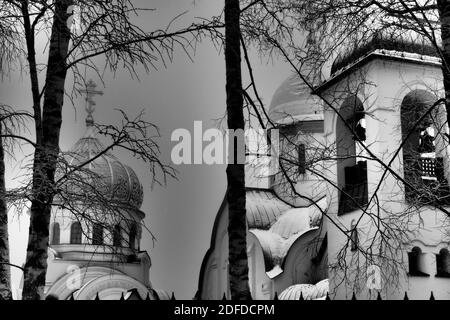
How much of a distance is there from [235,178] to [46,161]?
1830mm

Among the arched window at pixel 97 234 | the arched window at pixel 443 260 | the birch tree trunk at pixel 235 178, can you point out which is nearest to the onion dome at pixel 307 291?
the arched window at pixel 443 260

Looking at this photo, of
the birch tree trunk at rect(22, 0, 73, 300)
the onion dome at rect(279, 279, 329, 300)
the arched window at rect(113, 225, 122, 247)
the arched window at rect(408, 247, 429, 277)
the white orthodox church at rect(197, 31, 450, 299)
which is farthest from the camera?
the onion dome at rect(279, 279, 329, 300)

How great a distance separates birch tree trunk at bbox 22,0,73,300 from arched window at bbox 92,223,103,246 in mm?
357

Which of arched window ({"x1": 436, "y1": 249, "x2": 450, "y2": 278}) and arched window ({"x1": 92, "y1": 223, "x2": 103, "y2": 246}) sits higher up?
arched window ({"x1": 92, "y1": 223, "x2": 103, "y2": 246})

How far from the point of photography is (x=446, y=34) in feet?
21.5

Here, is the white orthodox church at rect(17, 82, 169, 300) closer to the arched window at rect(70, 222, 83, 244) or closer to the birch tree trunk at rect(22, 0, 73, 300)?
the arched window at rect(70, 222, 83, 244)

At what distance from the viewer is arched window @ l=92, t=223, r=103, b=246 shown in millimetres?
5878

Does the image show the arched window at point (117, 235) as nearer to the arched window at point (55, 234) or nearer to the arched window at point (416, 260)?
the arched window at point (416, 260)

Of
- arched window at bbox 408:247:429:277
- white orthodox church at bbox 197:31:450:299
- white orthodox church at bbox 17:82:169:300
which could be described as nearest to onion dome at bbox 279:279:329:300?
white orthodox church at bbox 197:31:450:299

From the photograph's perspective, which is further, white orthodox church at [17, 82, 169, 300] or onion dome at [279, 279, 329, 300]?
white orthodox church at [17, 82, 169, 300]

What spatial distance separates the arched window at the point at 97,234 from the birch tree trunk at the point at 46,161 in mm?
357

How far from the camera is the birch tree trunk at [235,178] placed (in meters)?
6.75

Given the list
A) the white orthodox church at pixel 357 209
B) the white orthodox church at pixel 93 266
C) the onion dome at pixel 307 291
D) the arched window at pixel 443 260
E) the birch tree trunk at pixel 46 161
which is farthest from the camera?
the white orthodox church at pixel 93 266
